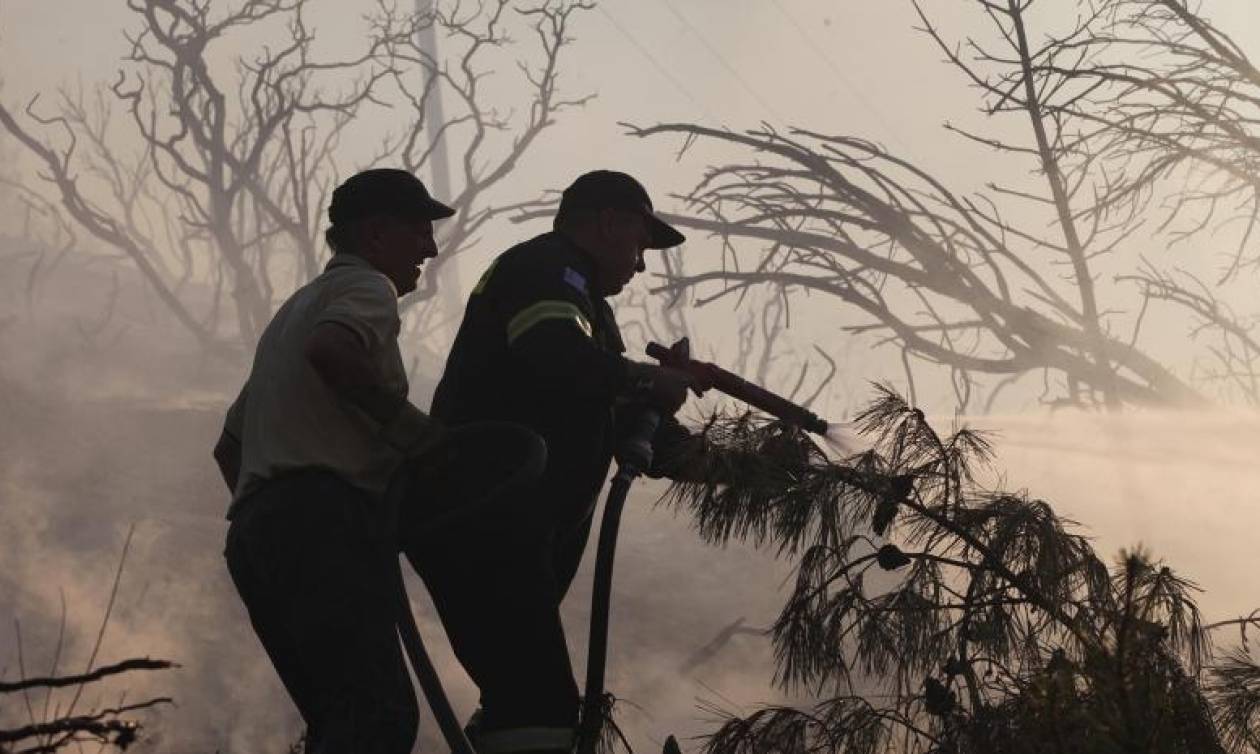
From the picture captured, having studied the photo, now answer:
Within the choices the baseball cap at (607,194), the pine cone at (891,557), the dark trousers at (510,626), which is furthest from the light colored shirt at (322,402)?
the pine cone at (891,557)

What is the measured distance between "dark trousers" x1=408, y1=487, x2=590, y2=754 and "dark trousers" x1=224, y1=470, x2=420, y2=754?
24cm

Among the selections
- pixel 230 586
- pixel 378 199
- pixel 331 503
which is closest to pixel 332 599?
pixel 331 503

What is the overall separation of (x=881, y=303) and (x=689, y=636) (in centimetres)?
371

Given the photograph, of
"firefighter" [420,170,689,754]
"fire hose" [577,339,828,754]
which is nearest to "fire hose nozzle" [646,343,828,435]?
"fire hose" [577,339,828,754]

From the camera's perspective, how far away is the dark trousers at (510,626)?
276cm

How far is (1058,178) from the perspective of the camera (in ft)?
33.2

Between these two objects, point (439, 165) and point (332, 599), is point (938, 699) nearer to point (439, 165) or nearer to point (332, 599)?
point (332, 599)

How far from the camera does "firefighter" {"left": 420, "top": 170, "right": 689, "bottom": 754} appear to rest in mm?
2785

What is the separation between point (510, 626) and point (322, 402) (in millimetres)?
616

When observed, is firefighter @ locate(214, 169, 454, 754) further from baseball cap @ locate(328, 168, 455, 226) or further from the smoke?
the smoke

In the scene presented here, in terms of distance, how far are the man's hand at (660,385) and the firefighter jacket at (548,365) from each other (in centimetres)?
6

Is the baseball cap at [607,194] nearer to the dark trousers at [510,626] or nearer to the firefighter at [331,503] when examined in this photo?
the firefighter at [331,503]

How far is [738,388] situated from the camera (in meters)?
3.25

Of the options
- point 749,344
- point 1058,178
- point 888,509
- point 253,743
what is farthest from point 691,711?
point 749,344
